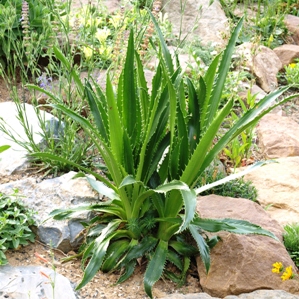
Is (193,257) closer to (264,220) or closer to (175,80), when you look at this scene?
(264,220)

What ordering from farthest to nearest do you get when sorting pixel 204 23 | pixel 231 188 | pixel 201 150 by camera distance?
pixel 204 23 < pixel 231 188 < pixel 201 150

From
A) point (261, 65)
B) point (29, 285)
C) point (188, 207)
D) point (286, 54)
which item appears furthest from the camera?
point (286, 54)

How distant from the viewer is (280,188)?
4094mm

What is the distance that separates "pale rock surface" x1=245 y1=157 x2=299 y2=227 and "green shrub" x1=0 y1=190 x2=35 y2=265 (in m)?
1.68

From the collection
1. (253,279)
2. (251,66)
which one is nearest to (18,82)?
(251,66)

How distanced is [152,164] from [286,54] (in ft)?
14.0

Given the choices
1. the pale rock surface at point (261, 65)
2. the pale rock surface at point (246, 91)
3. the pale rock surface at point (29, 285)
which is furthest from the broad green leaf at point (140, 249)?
the pale rock surface at point (261, 65)

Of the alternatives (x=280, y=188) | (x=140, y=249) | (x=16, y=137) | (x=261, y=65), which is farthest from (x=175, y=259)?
(x=261, y=65)

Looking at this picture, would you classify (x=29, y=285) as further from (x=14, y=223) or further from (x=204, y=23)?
(x=204, y=23)

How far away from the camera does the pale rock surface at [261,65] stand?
19.5 ft

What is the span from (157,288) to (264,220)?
2.75 ft

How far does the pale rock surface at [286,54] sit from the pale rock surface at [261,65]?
0.36 meters

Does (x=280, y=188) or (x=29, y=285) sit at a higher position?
(x=29, y=285)

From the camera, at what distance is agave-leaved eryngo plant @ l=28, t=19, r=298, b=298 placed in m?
2.85
